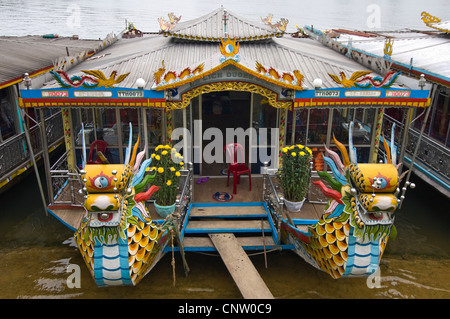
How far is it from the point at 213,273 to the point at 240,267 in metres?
0.90

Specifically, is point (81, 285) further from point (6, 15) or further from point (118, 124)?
point (6, 15)

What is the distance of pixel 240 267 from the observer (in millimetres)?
7891

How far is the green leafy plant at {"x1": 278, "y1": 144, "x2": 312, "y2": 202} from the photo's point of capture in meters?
8.92

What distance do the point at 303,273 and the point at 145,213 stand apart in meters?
3.69

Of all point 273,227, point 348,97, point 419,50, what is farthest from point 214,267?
point 419,50

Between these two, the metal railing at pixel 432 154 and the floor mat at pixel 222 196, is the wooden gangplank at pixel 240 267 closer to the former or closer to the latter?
the floor mat at pixel 222 196

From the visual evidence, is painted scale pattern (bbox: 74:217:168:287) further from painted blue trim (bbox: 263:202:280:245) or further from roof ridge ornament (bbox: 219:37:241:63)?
roof ridge ornament (bbox: 219:37:241:63)

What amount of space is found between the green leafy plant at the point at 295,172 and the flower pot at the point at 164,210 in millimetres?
2644

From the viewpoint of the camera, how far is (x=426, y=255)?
959cm

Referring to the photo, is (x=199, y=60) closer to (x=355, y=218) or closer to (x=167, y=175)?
(x=167, y=175)

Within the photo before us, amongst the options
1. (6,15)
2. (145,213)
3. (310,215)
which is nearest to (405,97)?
(310,215)

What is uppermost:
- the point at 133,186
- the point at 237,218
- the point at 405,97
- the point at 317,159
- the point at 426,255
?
the point at 405,97

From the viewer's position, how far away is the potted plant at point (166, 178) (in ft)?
28.6

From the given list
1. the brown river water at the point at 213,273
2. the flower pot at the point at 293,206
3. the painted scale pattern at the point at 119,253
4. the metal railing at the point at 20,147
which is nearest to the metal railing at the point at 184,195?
the brown river water at the point at 213,273
